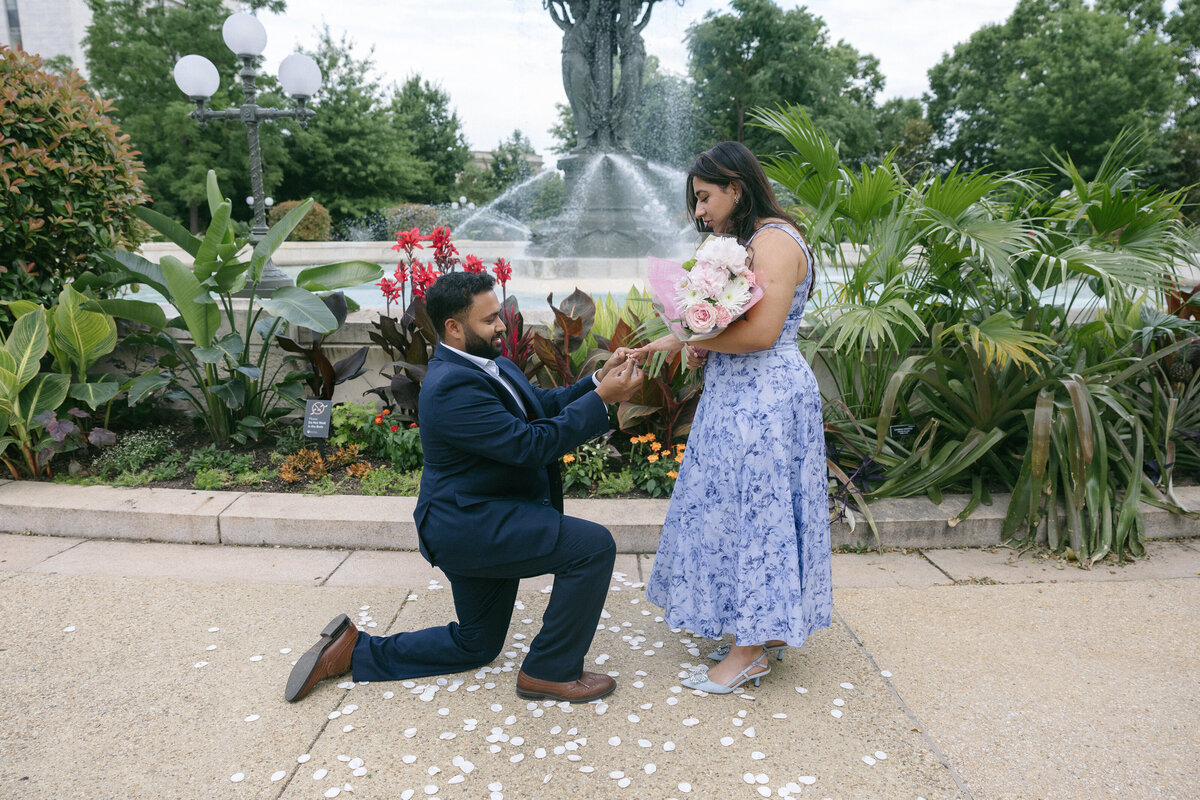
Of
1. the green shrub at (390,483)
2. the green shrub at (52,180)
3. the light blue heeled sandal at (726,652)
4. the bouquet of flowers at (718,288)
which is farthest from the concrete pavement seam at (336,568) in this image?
the green shrub at (52,180)

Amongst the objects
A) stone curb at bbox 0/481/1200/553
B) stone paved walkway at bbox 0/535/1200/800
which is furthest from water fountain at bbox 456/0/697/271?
stone paved walkway at bbox 0/535/1200/800

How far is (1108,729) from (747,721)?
45.2 inches

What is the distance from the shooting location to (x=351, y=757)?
90.0 inches

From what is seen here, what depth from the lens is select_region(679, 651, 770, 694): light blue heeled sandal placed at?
8.63ft

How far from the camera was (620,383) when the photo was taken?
2416 mm

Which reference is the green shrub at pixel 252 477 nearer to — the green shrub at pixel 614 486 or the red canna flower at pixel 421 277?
the red canna flower at pixel 421 277

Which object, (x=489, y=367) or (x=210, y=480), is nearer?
(x=489, y=367)

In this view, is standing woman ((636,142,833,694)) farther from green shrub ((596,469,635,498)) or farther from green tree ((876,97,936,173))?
green tree ((876,97,936,173))

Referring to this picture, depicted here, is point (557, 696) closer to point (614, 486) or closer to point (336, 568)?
point (336, 568)

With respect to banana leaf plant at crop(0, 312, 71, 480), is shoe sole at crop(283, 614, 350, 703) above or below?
below

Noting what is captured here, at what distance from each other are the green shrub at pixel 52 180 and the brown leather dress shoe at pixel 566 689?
4271 millimetres

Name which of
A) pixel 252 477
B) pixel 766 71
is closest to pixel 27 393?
pixel 252 477

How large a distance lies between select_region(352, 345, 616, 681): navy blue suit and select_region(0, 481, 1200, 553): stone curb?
3.99ft

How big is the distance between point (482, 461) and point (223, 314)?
3455 mm
